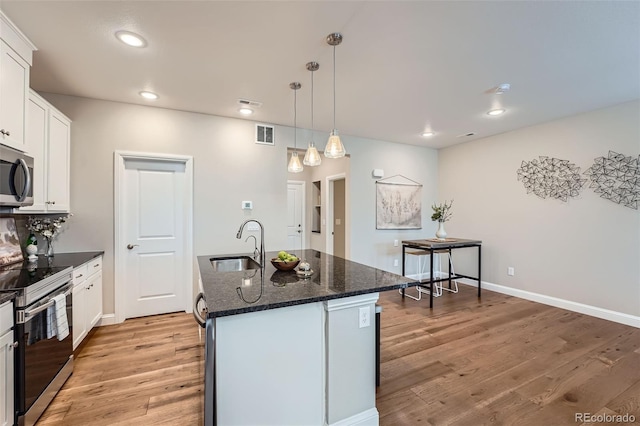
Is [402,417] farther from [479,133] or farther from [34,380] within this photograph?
[479,133]

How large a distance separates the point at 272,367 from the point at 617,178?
444 centimetres

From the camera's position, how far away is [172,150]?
3533 millimetres

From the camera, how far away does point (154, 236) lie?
11.5 feet

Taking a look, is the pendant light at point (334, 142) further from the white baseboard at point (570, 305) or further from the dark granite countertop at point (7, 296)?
the white baseboard at point (570, 305)

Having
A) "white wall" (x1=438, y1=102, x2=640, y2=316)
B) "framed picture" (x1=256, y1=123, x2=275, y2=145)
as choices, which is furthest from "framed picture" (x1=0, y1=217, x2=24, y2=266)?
"white wall" (x1=438, y1=102, x2=640, y2=316)

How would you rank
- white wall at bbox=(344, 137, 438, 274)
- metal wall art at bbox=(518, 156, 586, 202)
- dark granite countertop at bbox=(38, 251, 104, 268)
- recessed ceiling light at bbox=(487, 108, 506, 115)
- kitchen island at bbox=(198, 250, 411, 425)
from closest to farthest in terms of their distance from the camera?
1. kitchen island at bbox=(198, 250, 411, 425)
2. dark granite countertop at bbox=(38, 251, 104, 268)
3. recessed ceiling light at bbox=(487, 108, 506, 115)
4. metal wall art at bbox=(518, 156, 586, 202)
5. white wall at bbox=(344, 137, 438, 274)

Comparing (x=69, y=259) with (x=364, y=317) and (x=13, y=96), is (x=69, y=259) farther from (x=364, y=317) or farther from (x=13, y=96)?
(x=364, y=317)

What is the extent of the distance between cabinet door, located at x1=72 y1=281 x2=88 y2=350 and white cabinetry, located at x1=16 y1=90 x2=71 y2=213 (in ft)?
2.57

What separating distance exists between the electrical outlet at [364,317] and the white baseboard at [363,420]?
1.71 ft

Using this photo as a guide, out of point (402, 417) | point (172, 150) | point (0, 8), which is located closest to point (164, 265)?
point (172, 150)

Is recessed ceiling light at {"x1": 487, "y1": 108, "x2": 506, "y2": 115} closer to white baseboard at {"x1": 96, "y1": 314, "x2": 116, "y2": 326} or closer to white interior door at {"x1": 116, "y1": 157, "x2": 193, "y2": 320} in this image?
white interior door at {"x1": 116, "y1": 157, "x2": 193, "y2": 320}

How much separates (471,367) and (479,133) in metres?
3.63

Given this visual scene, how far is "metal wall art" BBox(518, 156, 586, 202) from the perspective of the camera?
12.3 ft

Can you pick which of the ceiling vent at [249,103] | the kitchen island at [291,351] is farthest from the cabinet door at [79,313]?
the ceiling vent at [249,103]
